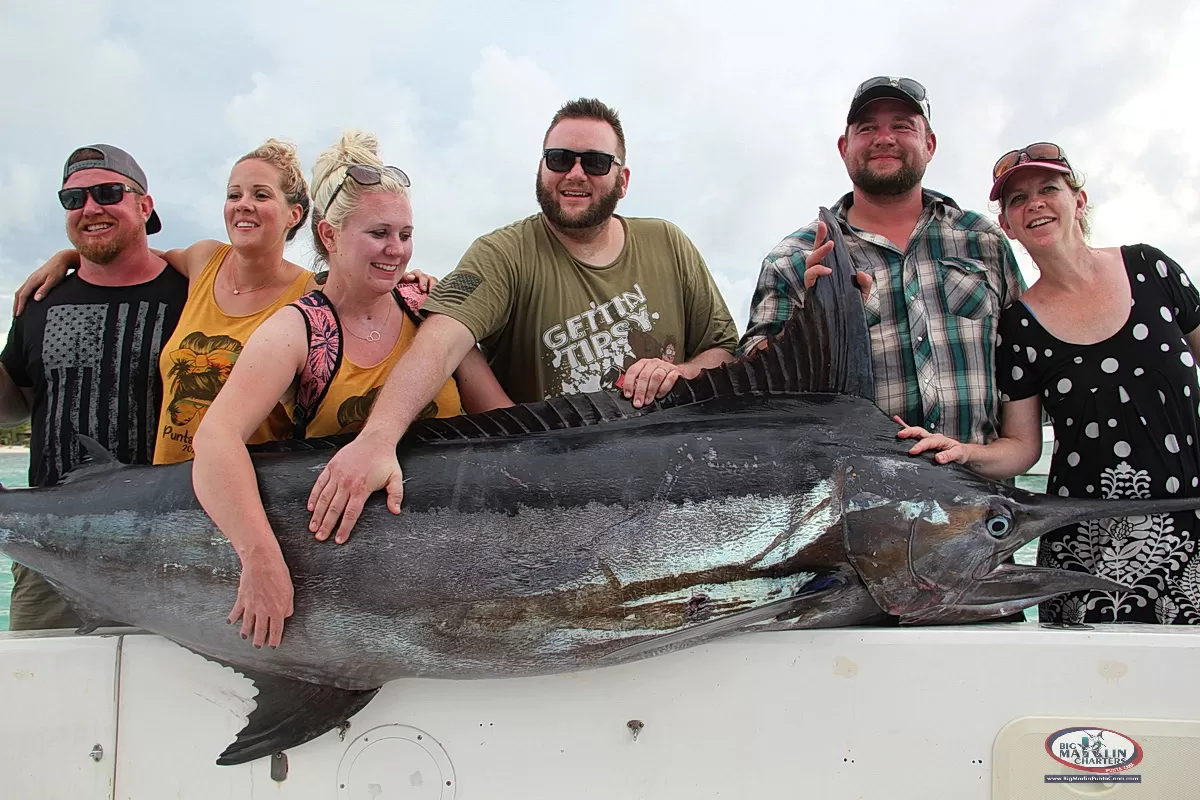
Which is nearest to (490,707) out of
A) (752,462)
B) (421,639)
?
(421,639)

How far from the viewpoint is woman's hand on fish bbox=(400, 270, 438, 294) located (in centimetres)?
268

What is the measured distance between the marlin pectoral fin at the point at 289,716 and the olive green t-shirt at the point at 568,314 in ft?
3.88

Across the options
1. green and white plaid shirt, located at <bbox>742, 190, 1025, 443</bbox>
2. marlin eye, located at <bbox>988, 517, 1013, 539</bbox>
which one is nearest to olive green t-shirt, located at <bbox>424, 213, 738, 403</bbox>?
green and white plaid shirt, located at <bbox>742, 190, 1025, 443</bbox>

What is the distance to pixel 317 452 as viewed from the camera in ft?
6.88

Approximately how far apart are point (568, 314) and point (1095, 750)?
185 centimetres

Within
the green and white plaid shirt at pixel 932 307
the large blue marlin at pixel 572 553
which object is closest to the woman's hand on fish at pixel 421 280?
the large blue marlin at pixel 572 553

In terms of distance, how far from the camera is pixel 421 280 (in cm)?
272

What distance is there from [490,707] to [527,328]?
→ 1.30 metres

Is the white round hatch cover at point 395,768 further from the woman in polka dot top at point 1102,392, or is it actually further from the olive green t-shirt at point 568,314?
the woman in polka dot top at point 1102,392

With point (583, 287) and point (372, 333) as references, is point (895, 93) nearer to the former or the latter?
point (583, 287)

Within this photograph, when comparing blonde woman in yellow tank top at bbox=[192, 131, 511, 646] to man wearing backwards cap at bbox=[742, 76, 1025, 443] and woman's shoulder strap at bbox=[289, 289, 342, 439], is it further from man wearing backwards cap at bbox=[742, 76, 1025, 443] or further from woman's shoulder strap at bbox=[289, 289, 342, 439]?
man wearing backwards cap at bbox=[742, 76, 1025, 443]

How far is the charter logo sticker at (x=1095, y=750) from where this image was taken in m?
1.70

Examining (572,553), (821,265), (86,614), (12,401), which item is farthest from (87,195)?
(821,265)

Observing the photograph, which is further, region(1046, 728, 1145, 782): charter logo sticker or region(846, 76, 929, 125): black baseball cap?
region(846, 76, 929, 125): black baseball cap
